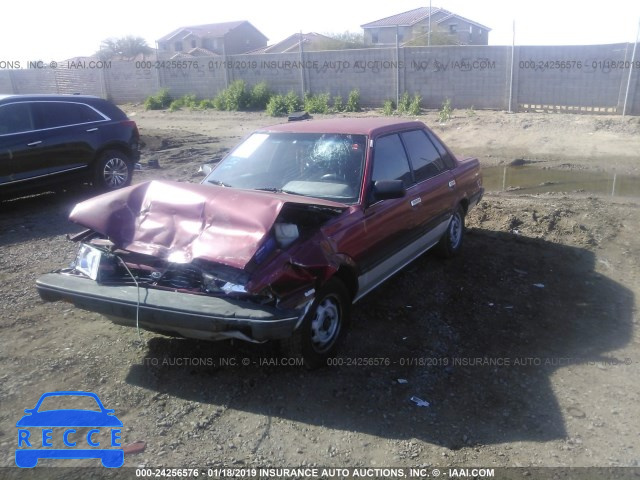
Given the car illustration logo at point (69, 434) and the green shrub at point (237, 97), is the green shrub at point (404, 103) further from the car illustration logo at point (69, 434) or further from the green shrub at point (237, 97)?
the car illustration logo at point (69, 434)

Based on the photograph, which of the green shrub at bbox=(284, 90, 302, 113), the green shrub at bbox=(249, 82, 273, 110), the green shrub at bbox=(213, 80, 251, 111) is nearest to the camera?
the green shrub at bbox=(284, 90, 302, 113)

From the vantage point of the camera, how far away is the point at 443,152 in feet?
20.4

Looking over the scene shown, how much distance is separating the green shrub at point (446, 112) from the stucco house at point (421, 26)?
1272 inches

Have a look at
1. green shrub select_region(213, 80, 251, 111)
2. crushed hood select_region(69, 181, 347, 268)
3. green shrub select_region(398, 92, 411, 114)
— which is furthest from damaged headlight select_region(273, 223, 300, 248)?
green shrub select_region(213, 80, 251, 111)

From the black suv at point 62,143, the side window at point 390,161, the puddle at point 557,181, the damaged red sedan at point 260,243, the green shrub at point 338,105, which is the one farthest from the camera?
the green shrub at point 338,105

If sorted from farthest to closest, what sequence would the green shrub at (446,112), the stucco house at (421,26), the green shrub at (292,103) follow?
the stucco house at (421,26), the green shrub at (292,103), the green shrub at (446,112)

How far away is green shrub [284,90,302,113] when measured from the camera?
21.5 m

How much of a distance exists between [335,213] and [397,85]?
16.9m

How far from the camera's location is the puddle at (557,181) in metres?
10.1

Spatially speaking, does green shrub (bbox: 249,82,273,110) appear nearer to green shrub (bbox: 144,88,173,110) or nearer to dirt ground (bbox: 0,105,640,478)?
green shrub (bbox: 144,88,173,110)

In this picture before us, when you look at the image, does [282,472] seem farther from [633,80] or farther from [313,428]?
[633,80]

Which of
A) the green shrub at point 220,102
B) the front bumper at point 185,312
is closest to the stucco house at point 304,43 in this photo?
the green shrub at point 220,102

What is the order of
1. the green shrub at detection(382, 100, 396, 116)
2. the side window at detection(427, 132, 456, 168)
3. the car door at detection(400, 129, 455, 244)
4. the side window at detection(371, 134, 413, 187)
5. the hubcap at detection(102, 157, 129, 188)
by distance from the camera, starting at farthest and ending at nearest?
the green shrub at detection(382, 100, 396, 116), the hubcap at detection(102, 157, 129, 188), the side window at detection(427, 132, 456, 168), the car door at detection(400, 129, 455, 244), the side window at detection(371, 134, 413, 187)

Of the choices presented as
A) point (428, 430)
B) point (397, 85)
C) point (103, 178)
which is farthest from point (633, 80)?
point (428, 430)
